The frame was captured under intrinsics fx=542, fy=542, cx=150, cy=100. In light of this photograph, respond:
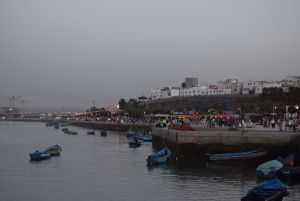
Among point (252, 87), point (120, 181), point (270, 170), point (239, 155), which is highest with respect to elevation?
point (252, 87)

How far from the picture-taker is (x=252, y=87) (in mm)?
167000

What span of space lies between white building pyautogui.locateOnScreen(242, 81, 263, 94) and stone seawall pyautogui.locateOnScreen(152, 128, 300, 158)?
119 metres

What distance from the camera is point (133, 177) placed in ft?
109

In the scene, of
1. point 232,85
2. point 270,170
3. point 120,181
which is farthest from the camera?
point 232,85

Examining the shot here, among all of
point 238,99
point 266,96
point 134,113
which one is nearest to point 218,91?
point 238,99

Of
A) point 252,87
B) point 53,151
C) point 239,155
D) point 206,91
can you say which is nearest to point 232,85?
point 206,91

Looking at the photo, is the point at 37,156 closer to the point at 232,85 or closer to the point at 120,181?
the point at 120,181

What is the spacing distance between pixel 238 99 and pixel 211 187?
12433 centimetres

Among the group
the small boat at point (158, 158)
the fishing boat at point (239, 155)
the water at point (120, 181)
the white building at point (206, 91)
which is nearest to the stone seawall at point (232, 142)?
the fishing boat at point (239, 155)

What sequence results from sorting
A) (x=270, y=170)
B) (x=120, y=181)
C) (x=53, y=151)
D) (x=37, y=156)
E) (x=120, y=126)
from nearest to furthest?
(x=270, y=170) < (x=120, y=181) < (x=37, y=156) < (x=53, y=151) < (x=120, y=126)

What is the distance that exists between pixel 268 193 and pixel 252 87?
5747 inches

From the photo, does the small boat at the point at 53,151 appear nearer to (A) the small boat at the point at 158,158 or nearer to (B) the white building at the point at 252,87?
(A) the small boat at the point at 158,158

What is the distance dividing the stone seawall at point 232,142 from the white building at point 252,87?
11889 centimetres

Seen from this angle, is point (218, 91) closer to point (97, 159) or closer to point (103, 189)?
point (97, 159)
